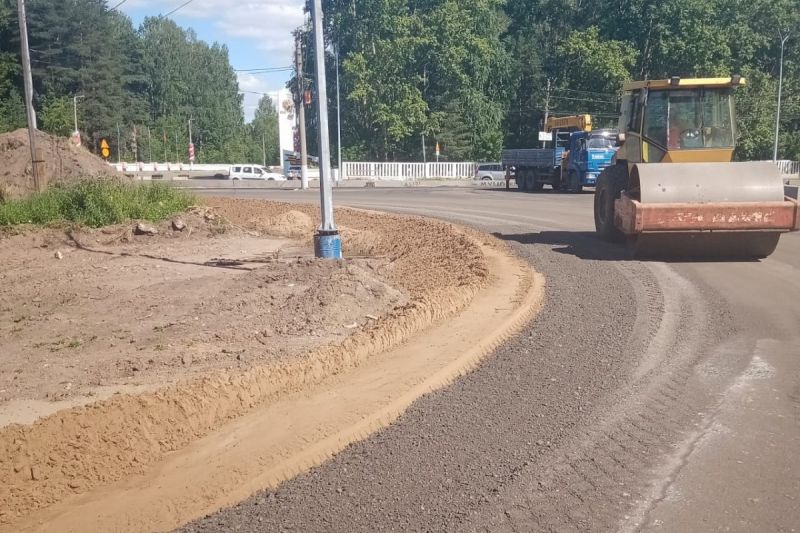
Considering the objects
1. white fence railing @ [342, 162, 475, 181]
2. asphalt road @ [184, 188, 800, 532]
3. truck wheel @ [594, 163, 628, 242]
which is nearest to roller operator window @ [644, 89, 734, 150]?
truck wheel @ [594, 163, 628, 242]

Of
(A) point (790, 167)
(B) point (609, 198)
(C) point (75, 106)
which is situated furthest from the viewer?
(C) point (75, 106)

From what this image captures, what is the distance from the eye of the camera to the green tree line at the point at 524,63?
63125 mm

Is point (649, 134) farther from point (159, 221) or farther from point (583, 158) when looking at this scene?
point (583, 158)

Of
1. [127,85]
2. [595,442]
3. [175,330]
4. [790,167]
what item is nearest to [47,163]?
[175,330]

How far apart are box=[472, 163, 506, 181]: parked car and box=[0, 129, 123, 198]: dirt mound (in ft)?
122

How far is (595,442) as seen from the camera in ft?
16.4

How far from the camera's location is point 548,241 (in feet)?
48.8

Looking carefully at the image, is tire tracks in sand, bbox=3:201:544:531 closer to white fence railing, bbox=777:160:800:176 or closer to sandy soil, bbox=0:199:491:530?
sandy soil, bbox=0:199:491:530

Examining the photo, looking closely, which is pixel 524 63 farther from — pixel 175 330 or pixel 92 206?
pixel 175 330

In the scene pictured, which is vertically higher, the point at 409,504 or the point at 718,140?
the point at 718,140

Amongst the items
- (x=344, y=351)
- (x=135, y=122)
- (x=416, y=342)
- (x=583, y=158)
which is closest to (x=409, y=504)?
(x=344, y=351)

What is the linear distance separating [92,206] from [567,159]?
22621mm

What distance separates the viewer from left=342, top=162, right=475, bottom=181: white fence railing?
6191cm

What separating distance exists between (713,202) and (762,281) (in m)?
1.53
